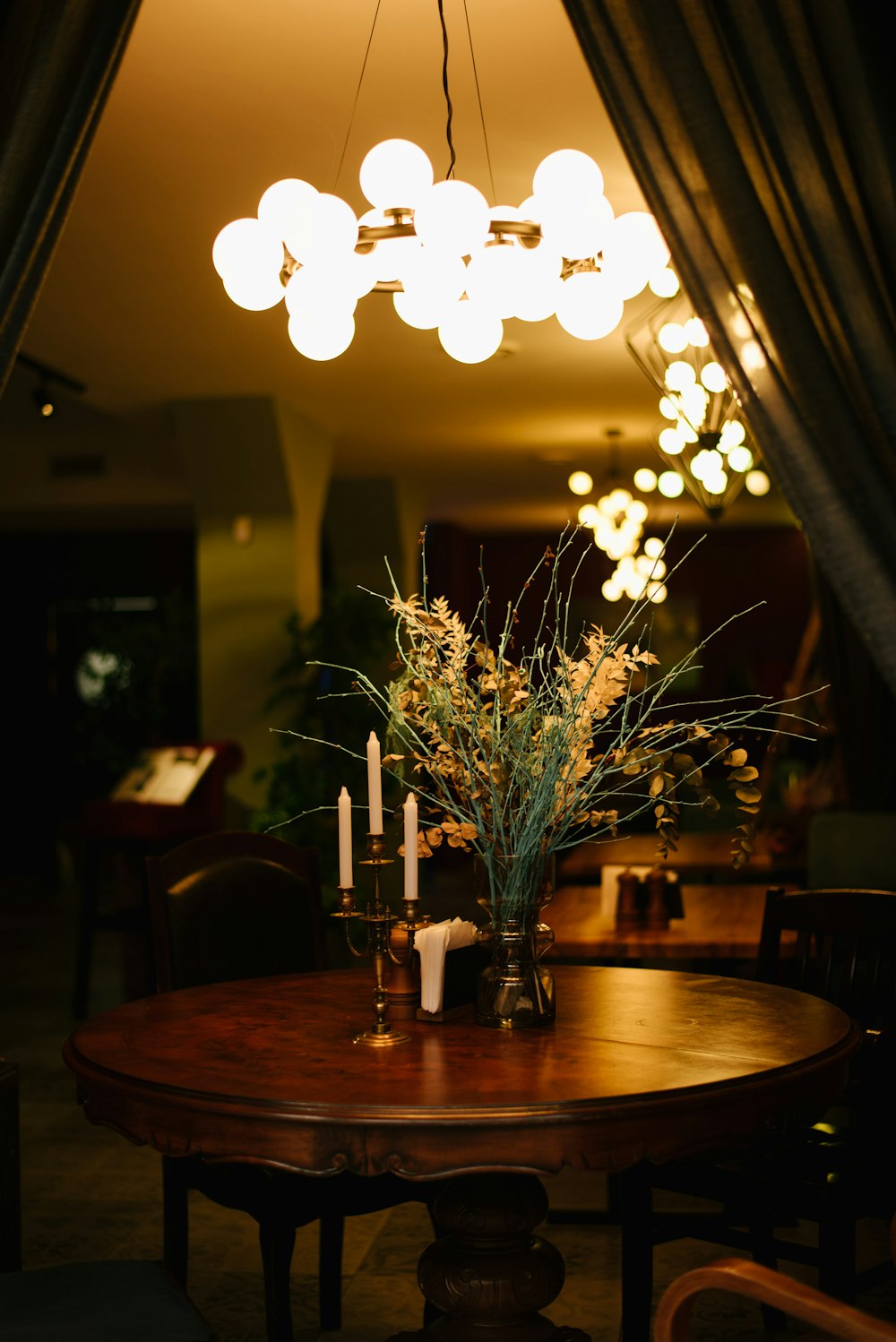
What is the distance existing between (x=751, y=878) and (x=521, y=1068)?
14.8 feet

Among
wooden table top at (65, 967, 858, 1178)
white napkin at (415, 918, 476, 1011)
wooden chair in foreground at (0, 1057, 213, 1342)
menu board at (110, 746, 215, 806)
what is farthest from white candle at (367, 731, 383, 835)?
menu board at (110, 746, 215, 806)

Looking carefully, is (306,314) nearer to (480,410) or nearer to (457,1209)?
(457,1209)

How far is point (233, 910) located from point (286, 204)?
1.58 m

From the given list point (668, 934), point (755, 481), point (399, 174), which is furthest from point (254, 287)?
point (755, 481)

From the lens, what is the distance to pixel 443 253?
272 centimetres

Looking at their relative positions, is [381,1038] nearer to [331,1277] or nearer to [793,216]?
[331,1277]

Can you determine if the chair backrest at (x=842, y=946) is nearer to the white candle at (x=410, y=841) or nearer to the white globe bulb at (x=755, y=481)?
the white candle at (x=410, y=841)

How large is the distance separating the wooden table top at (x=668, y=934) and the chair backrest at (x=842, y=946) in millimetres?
558

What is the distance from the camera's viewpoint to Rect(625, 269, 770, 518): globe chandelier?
15.9ft

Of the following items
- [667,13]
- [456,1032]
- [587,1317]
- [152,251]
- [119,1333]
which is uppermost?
[152,251]

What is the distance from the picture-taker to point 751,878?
21.0 feet

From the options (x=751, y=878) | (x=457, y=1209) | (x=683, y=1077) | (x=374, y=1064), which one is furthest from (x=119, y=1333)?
(x=751, y=878)

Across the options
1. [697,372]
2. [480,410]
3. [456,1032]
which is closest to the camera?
[456,1032]

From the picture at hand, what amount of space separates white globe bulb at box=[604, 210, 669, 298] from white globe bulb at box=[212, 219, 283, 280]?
2.34ft
